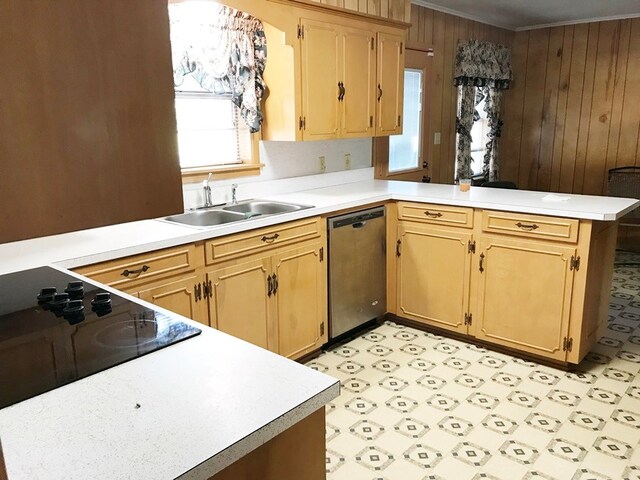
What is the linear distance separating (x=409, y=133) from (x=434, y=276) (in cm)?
181

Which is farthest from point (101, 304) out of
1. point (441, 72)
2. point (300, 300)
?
point (441, 72)

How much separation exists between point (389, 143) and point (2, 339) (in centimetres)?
364

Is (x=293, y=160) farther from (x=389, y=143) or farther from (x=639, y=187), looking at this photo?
(x=639, y=187)

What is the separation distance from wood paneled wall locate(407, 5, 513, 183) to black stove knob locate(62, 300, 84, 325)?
3.80 metres

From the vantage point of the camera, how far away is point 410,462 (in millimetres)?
2186

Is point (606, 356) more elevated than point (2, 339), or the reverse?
point (2, 339)

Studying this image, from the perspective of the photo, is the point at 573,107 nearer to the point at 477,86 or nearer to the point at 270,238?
the point at 477,86

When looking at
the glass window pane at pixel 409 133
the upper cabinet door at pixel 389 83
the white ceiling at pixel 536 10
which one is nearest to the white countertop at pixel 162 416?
the upper cabinet door at pixel 389 83

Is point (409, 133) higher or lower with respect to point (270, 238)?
higher

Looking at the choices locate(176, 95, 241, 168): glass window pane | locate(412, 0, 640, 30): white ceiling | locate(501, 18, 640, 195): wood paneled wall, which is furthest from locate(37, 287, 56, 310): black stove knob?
locate(501, 18, 640, 195): wood paneled wall

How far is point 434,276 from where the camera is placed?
339cm

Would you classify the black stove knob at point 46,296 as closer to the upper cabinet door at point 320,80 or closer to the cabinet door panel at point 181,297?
the cabinet door panel at point 181,297

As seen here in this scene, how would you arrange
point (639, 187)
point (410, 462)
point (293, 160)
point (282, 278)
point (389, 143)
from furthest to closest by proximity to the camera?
point (639, 187) < point (389, 143) < point (293, 160) < point (282, 278) < point (410, 462)

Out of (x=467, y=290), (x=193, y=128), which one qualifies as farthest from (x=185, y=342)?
(x=467, y=290)
